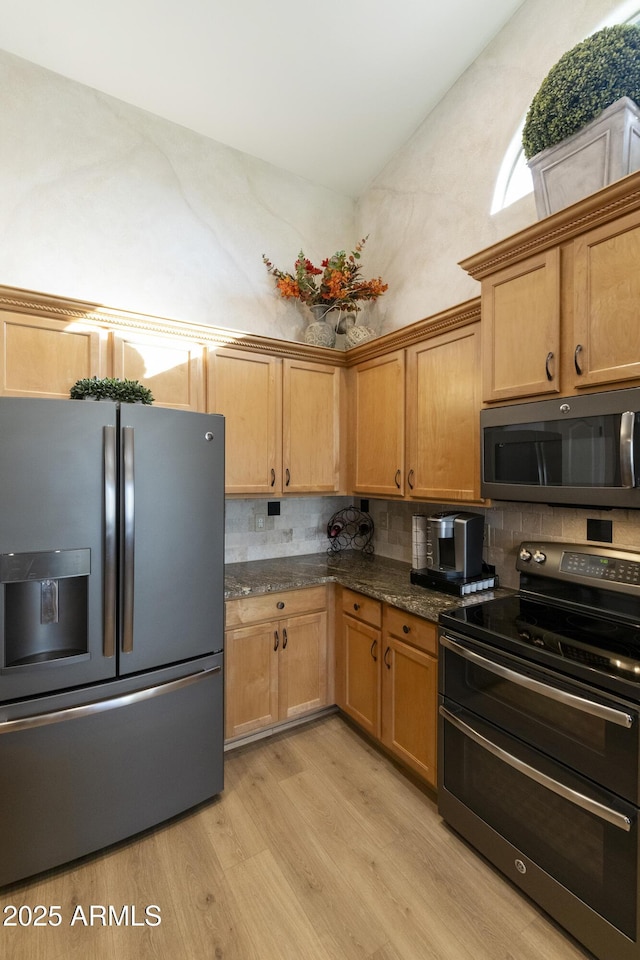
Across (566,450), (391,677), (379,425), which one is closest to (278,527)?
(379,425)

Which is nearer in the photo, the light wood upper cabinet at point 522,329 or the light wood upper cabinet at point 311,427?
the light wood upper cabinet at point 522,329

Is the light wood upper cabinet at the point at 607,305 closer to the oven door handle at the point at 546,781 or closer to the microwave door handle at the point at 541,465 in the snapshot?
the microwave door handle at the point at 541,465

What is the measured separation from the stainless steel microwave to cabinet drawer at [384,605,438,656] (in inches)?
25.4

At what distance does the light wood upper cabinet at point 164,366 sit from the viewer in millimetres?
2160

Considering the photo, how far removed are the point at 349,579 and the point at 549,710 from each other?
122 cm

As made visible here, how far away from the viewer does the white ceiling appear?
205cm

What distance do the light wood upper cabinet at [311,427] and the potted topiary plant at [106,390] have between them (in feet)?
3.31

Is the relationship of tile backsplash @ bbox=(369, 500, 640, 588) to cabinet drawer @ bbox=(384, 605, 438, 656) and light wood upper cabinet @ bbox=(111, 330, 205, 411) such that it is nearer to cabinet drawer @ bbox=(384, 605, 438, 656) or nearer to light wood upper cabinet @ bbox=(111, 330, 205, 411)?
cabinet drawer @ bbox=(384, 605, 438, 656)

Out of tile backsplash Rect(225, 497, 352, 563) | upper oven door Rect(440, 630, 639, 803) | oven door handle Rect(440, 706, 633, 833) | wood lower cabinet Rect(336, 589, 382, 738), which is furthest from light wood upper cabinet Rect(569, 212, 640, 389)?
tile backsplash Rect(225, 497, 352, 563)

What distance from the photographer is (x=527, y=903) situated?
4.87ft

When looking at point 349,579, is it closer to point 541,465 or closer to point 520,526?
point 520,526

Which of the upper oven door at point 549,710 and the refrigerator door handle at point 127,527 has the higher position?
the refrigerator door handle at point 127,527

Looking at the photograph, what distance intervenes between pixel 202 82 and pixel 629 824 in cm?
370

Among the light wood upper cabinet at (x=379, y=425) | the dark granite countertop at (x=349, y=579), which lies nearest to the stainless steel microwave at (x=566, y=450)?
the dark granite countertop at (x=349, y=579)
